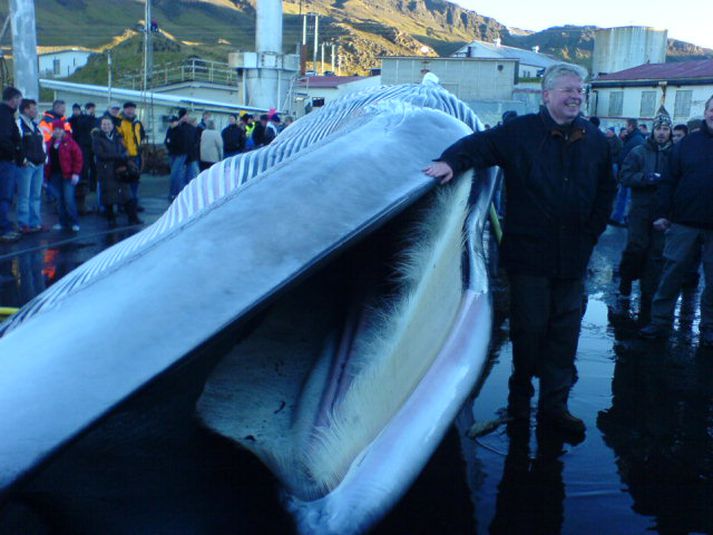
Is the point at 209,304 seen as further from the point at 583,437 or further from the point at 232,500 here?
the point at 583,437

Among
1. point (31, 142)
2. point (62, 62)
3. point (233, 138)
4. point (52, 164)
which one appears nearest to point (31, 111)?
point (31, 142)

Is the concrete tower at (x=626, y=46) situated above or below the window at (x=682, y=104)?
above

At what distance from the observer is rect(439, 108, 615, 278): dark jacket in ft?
12.6

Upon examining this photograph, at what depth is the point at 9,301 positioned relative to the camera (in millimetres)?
7172

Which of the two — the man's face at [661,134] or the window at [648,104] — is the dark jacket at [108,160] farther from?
the window at [648,104]

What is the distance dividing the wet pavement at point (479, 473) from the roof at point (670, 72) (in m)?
38.0

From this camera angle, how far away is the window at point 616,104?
44719 millimetres

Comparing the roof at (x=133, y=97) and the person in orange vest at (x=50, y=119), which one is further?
the roof at (x=133, y=97)

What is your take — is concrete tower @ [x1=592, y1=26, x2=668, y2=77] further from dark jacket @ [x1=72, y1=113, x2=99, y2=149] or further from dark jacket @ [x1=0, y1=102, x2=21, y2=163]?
dark jacket @ [x1=0, y1=102, x2=21, y2=163]

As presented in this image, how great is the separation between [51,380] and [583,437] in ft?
10.1

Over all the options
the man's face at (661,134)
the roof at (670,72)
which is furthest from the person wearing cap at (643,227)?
the roof at (670,72)

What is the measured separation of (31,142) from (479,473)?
29.5 ft

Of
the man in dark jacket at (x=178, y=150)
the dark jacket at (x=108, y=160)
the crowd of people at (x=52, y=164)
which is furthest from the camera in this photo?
the man in dark jacket at (x=178, y=150)

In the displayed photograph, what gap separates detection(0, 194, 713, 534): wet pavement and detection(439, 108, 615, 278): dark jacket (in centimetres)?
92
